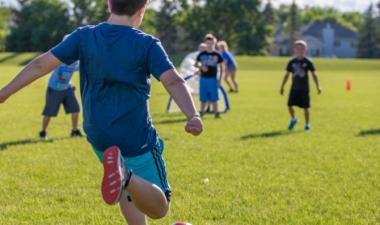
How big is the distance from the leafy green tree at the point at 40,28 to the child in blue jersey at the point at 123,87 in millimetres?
74974

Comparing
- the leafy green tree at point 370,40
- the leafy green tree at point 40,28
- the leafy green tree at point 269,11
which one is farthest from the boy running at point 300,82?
the leafy green tree at point 269,11

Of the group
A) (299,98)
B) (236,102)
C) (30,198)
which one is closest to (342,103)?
(236,102)

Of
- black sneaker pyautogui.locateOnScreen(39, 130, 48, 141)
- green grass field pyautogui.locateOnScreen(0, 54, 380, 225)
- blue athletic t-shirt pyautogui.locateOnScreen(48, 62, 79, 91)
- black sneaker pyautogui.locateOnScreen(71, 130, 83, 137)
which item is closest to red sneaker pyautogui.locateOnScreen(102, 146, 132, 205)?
green grass field pyautogui.locateOnScreen(0, 54, 380, 225)

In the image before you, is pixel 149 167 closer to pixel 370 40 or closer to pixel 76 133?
pixel 76 133

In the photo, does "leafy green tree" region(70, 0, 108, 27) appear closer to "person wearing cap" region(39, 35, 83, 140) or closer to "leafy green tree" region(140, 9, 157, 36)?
"leafy green tree" region(140, 9, 157, 36)

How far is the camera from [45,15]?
81750mm

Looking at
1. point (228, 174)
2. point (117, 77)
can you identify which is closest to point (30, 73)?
point (117, 77)

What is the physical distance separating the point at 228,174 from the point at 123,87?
4.01 meters

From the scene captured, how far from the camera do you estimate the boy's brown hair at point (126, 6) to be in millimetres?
3527

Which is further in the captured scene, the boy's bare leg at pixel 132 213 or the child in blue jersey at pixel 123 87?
the boy's bare leg at pixel 132 213

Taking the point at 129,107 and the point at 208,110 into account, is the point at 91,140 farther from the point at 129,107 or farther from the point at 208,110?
the point at 208,110

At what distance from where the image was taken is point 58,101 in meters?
10.7

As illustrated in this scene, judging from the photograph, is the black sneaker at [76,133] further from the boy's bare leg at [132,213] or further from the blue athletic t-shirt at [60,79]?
the boy's bare leg at [132,213]

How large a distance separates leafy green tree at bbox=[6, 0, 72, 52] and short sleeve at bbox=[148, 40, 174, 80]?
75195 millimetres
